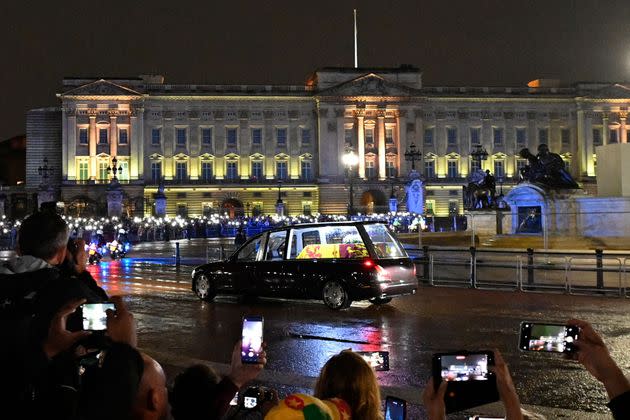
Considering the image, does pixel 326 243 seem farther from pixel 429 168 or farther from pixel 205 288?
pixel 429 168

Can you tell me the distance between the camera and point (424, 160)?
89.8 m

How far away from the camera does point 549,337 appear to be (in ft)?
10.2

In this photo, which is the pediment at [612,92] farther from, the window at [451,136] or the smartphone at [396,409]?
the smartphone at [396,409]

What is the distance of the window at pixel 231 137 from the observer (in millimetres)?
88750

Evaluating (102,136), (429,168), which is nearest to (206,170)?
(102,136)

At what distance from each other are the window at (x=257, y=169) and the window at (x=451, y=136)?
2293 cm

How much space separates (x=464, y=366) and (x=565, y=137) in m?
94.4

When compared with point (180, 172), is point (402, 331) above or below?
below

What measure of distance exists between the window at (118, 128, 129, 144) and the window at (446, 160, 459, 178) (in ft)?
125

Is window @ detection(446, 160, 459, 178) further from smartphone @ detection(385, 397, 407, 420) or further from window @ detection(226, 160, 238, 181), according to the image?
smartphone @ detection(385, 397, 407, 420)

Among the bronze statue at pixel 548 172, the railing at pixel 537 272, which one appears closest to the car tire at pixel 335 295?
the railing at pixel 537 272

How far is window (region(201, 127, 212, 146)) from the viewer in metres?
88.4

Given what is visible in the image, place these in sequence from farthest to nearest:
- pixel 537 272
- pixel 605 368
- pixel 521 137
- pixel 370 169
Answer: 1. pixel 521 137
2. pixel 370 169
3. pixel 537 272
4. pixel 605 368

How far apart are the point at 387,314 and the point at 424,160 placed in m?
77.2
